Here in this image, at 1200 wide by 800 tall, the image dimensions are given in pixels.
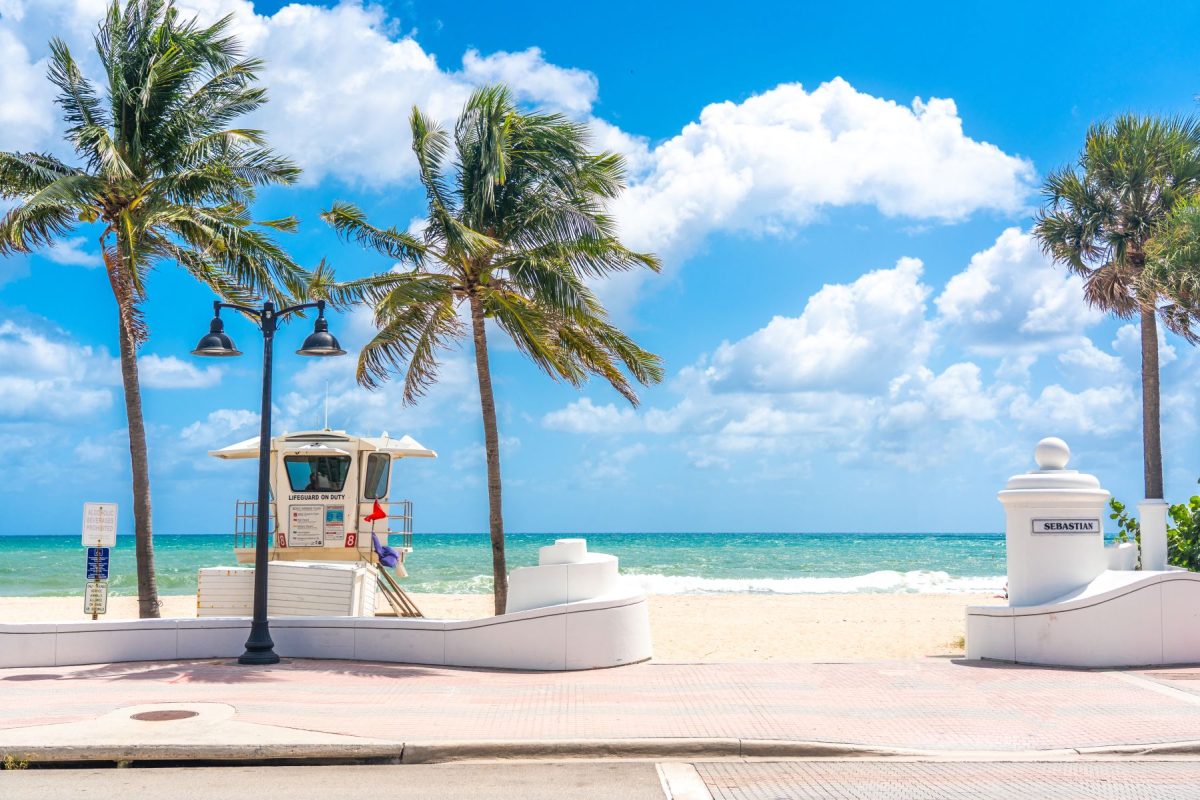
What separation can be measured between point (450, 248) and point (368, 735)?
7996 mm

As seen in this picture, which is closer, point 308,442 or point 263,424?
point 263,424

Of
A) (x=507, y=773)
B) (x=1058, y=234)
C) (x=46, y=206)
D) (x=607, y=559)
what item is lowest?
(x=507, y=773)

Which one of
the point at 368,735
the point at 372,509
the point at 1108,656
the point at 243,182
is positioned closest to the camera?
the point at 368,735

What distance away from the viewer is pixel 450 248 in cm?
Result: 1489

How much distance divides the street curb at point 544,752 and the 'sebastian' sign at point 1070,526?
459 centimetres

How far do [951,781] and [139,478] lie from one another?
12099mm

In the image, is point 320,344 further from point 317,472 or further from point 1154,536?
point 1154,536


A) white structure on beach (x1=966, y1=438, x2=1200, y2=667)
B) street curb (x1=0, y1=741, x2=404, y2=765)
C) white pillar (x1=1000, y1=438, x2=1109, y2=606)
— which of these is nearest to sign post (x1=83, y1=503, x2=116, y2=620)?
street curb (x1=0, y1=741, x2=404, y2=765)

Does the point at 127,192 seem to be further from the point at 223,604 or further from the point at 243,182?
the point at 223,604

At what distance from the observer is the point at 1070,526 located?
1273cm

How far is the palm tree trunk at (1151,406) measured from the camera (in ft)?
67.5

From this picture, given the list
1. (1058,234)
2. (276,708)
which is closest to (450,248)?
(276,708)

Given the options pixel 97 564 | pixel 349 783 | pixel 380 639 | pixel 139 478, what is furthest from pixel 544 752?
pixel 139 478

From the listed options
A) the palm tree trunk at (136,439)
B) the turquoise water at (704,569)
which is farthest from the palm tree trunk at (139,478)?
the turquoise water at (704,569)
